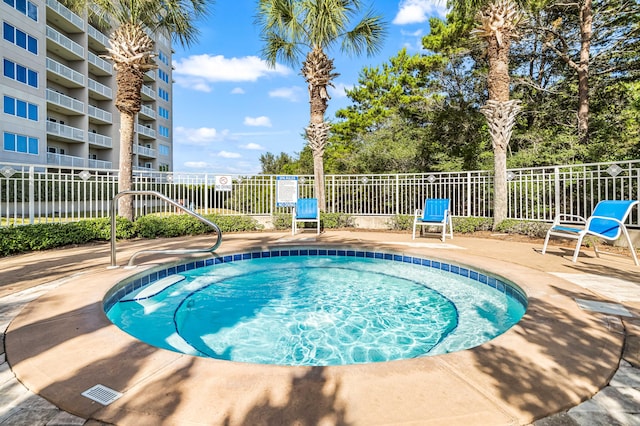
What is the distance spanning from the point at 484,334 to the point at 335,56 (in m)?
9.84

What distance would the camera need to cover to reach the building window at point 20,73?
16766 millimetres

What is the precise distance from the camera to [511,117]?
8.30 metres

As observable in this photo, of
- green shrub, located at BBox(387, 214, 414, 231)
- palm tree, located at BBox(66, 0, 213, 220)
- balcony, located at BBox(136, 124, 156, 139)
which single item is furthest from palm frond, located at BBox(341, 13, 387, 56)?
balcony, located at BBox(136, 124, 156, 139)

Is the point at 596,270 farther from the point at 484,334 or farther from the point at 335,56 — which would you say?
the point at 335,56

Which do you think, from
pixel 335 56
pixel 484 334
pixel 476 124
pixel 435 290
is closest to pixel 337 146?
pixel 476 124

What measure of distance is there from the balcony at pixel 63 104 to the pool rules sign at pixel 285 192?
62.3ft

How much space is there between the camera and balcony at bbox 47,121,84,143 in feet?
64.5

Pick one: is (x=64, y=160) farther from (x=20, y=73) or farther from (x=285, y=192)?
(x=285, y=192)

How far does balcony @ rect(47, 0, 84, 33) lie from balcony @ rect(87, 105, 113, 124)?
509cm

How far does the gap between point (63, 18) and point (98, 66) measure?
3.47 meters

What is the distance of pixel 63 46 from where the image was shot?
20250 millimetres

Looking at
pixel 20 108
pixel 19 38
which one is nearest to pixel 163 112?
pixel 19 38

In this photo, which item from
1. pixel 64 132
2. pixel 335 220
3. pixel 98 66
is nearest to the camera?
pixel 335 220

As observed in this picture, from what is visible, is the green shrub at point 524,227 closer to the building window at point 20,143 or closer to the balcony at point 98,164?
the building window at point 20,143
